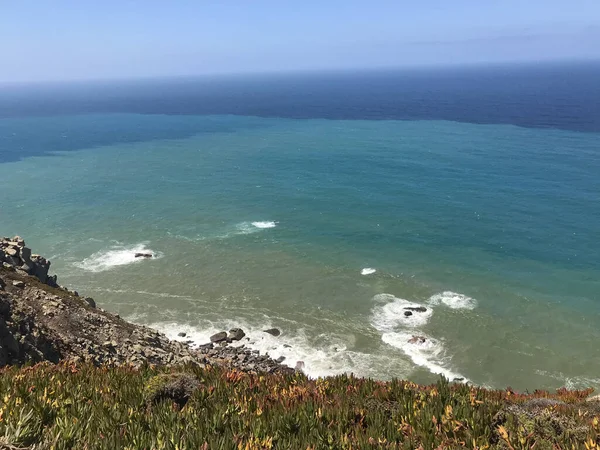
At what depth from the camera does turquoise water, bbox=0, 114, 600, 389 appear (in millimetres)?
34750

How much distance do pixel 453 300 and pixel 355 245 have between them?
1402cm

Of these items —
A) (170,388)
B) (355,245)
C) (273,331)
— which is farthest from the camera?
(355,245)

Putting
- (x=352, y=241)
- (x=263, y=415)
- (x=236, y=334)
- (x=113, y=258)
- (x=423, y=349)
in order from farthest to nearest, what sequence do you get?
(x=352, y=241) < (x=113, y=258) < (x=236, y=334) < (x=423, y=349) < (x=263, y=415)

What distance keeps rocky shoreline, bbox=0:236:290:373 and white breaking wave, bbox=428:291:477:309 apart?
1485cm

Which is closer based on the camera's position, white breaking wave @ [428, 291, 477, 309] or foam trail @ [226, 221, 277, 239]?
white breaking wave @ [428, 291, 477, 309]

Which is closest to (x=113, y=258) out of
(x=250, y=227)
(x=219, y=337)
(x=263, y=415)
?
(x=250, y=227)

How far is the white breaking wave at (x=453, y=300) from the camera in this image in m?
39.2

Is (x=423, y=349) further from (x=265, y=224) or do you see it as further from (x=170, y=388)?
(x=265, y=224)

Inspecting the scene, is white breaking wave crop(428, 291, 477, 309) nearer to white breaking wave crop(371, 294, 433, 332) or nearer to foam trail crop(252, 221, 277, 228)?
white breaking wave crop(371, 294, 433, 332)

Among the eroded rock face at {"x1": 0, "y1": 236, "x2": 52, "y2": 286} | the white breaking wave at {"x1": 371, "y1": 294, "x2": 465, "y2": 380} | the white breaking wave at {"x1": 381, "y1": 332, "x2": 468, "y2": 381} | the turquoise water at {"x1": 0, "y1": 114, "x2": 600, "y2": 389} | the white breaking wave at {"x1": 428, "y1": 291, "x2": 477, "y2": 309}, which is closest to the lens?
the eroded rock face at {"x1": 0, "y1": 236, "x2": 52, "y2": 286}

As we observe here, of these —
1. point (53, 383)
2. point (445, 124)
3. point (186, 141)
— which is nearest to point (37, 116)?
point (186, 141)

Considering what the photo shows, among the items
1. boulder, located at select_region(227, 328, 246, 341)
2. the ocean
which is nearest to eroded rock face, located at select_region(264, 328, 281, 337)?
the ocean

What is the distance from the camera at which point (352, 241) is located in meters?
52.2

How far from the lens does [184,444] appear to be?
779cm
